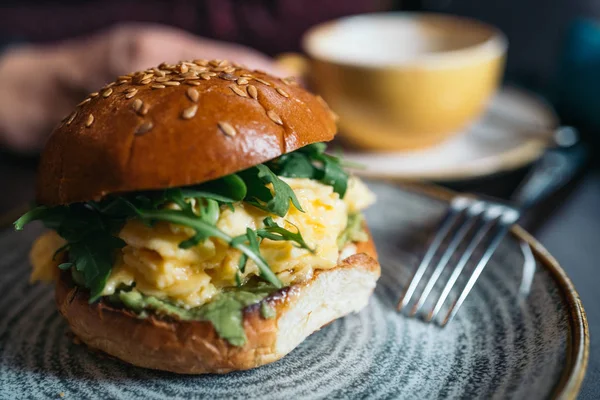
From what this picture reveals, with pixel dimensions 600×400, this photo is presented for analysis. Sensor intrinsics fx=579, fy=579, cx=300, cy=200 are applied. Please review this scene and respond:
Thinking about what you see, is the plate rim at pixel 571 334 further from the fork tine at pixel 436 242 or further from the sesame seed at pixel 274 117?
the sesame seed at pixel 274 117

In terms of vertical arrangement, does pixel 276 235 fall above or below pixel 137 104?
below

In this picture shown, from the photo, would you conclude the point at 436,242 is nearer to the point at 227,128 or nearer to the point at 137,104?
the point at 227,128

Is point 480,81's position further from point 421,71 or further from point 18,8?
point 18,8

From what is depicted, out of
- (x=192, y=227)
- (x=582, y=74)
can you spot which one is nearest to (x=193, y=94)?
(x=192, y=227)

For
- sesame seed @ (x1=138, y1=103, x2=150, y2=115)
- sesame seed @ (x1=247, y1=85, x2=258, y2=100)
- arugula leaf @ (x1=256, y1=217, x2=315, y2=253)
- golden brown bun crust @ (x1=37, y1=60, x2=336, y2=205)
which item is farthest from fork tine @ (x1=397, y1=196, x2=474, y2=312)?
sesame seed @ (x1=138, y1=103, x2=150, y2=115)

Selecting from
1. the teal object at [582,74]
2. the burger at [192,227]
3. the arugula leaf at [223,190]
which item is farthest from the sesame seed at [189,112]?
the teal object at [582,74]

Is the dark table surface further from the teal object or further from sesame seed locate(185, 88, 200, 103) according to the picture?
sesame seed locate(185, 88, 200, 103)
